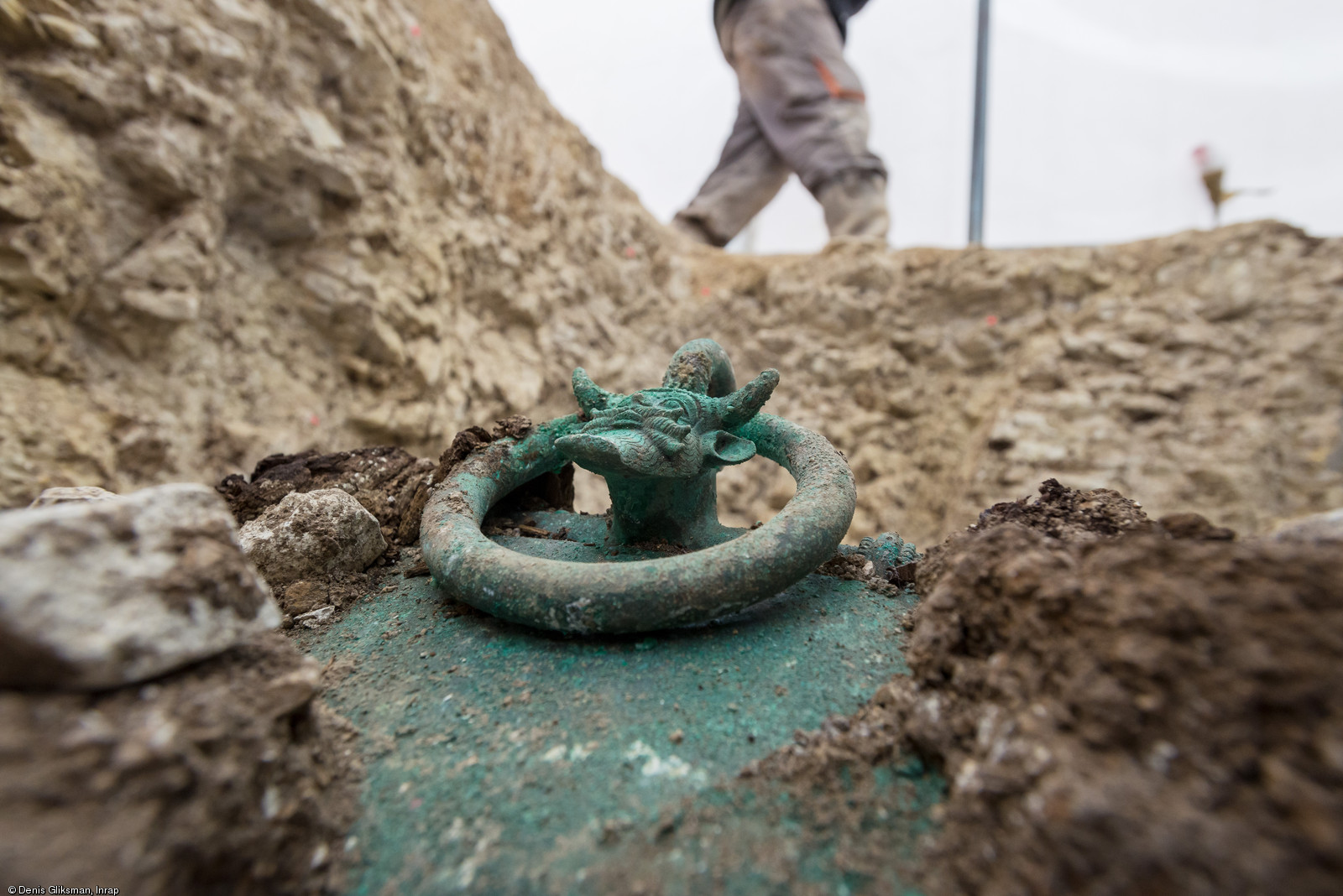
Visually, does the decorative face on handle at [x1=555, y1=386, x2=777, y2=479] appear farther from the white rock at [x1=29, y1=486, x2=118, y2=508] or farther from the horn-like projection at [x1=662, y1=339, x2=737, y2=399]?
the white rock at [x1=29, y1=486, x2=118, y2=508]

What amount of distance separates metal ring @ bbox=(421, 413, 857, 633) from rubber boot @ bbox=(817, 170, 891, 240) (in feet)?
13.2

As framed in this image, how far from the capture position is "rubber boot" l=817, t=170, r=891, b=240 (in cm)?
486

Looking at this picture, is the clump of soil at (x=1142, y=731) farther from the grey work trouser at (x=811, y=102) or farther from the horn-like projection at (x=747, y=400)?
the grey work trouser at (x=811, y=102)

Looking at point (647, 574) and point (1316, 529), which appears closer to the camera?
point (1316, 529)

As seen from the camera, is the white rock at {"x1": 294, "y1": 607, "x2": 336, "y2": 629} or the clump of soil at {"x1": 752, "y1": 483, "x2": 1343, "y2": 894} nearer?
the clump of soil at {"x1": 752, "y1": 483, "x2": 1343, "y2": 894}

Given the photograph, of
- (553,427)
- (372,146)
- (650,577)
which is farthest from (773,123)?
(650,577)

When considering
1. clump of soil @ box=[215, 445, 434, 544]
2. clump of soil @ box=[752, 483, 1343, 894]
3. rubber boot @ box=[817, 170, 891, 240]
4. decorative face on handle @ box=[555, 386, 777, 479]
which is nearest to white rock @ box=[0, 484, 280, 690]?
decorative face on handle @ box=[555, 386, 777, 479]

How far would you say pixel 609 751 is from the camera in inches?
36.9

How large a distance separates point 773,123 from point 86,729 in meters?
5.71

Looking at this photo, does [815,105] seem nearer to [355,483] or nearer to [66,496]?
[355,483]

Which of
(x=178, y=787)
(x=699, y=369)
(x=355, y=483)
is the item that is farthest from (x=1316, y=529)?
(x=355, y=483)

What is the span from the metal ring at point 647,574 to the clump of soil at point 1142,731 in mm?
308

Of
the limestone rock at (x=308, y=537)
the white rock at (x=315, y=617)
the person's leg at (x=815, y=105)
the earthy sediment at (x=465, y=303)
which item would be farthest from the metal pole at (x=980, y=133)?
the white rock at (x=315, y=617)

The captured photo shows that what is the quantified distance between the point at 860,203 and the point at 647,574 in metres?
4.57
